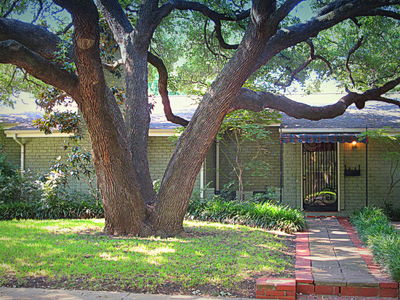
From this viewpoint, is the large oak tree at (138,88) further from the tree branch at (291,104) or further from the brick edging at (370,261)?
the brick edging at (370,261)

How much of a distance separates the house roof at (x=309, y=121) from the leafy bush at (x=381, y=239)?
321 cm

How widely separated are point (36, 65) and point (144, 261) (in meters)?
3.31

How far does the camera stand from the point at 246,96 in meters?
8.36

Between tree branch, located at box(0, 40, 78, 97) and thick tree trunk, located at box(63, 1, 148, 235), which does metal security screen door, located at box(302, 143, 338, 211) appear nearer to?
thick tree trunk, located at box(63, 1, 148, 235)

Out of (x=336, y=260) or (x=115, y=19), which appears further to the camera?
(x=115, y=19)

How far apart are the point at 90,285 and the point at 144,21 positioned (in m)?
5.69

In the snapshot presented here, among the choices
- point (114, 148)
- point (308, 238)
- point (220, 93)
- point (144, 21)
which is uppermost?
point (144, 21)

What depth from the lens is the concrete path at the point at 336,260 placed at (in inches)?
206

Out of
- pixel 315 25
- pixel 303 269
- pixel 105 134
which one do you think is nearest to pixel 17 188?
pixel 105 134

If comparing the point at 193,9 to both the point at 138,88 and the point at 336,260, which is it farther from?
the point at 336,260

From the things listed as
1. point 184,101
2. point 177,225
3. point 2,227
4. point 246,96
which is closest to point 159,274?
point 177,225

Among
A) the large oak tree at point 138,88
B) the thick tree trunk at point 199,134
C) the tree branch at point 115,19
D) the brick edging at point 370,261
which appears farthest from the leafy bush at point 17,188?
the brick edging at point 370,261

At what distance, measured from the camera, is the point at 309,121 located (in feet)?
44.1

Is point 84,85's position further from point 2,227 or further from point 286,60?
point 286,60
